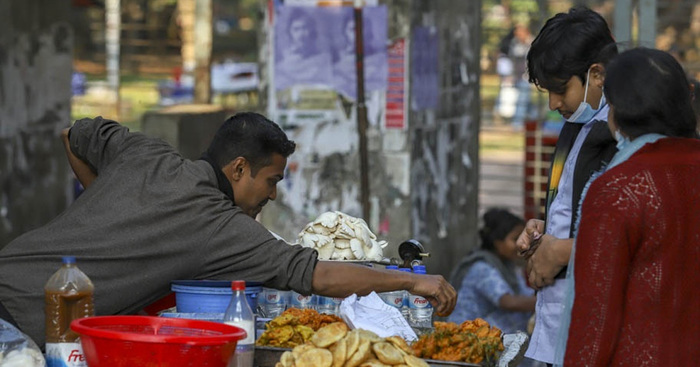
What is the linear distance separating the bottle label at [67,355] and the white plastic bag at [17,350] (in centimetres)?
5

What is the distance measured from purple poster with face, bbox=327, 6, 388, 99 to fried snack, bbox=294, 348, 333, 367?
429cm

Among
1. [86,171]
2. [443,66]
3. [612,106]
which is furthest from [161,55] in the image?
[612,106]

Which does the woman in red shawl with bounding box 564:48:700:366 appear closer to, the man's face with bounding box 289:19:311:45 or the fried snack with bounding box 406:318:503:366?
the fried snack with bounding box 406:318:503:366

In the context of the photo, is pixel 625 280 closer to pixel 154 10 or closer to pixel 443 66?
pixel 443 66

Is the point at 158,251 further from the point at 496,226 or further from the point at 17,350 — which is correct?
the point at 496,226

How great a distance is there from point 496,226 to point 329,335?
3814 mm

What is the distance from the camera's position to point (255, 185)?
14.9 ft

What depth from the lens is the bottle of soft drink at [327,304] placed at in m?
4.77

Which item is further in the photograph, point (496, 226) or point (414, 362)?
point (496, 226)

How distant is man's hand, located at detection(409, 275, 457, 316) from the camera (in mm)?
4277

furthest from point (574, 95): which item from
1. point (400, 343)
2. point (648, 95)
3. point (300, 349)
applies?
point (300, 349)

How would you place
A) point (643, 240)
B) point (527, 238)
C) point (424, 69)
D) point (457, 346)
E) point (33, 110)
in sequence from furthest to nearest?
point (33, 110) < point (424, 69) < point (527, 238) < point (457, 346) < point (643, 240)

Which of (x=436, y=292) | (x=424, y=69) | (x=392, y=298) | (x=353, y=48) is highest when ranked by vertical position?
(x=353, y=48)

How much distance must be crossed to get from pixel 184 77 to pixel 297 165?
62.2 ft
